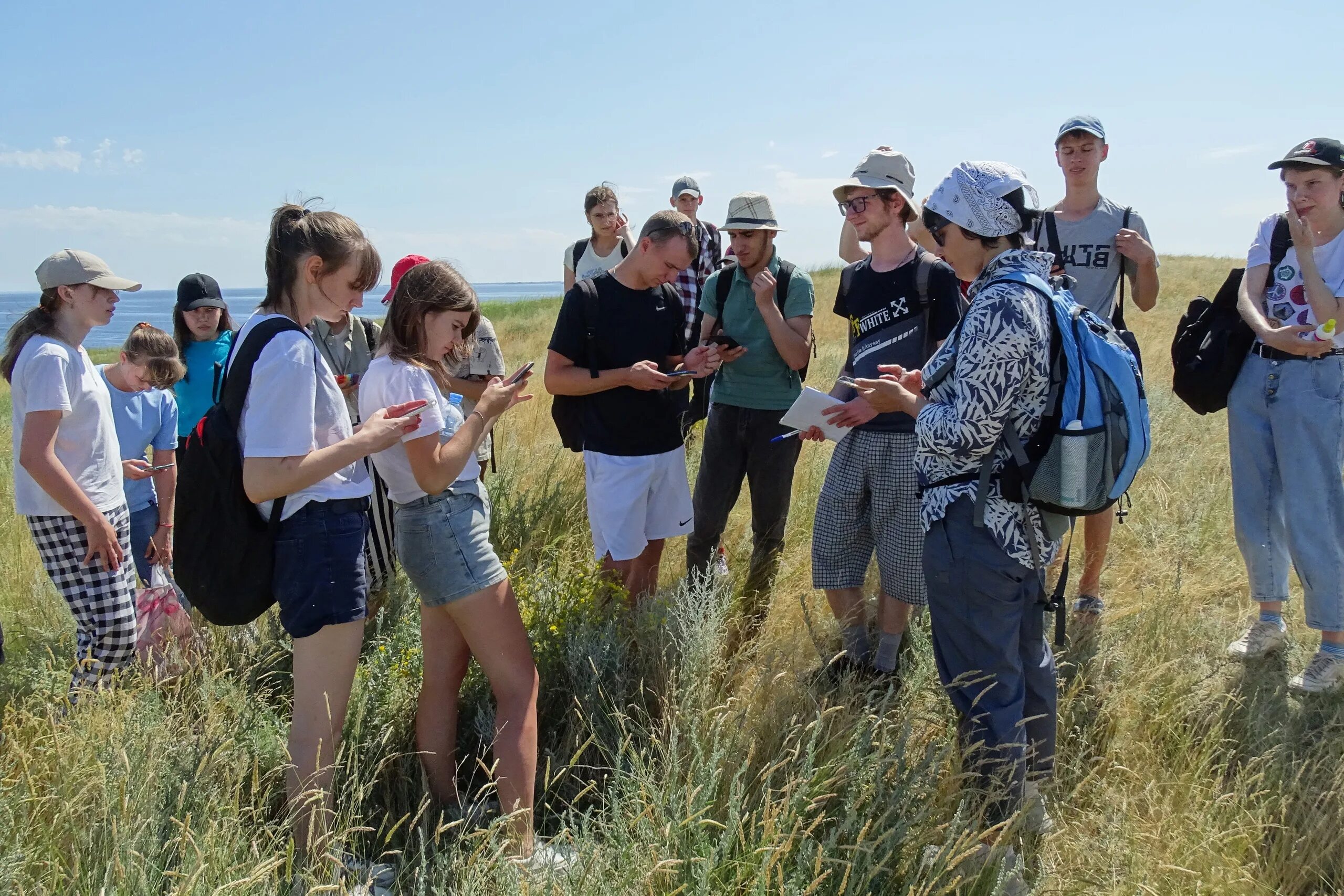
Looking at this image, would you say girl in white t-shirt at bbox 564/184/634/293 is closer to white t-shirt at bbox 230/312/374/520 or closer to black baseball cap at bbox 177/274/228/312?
black baseball cap at bbox 177/274/228/312

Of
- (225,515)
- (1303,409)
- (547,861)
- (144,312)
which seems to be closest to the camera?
(547,861)

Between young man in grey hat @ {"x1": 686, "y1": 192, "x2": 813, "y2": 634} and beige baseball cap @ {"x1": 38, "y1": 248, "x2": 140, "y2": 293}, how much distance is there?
8.49 feet

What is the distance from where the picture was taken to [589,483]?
13.7 ft

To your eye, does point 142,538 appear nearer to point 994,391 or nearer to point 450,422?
point 450,422

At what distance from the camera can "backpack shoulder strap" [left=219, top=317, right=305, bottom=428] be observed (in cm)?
233

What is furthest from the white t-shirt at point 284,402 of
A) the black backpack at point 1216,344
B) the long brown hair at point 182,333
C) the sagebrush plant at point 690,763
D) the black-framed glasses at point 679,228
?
the black backpack at point 1216,344

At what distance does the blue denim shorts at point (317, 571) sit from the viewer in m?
2.41

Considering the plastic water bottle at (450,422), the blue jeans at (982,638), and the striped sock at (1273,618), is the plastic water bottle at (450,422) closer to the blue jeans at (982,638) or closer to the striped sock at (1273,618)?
the blue jeans at (982,638)

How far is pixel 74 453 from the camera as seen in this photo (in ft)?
11.2

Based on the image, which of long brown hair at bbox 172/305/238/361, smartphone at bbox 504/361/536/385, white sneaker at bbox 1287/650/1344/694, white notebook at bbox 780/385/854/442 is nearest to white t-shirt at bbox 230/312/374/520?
smartphone at bbox 504/361/536/385

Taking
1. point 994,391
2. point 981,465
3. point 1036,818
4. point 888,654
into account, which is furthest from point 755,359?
point 1036,818

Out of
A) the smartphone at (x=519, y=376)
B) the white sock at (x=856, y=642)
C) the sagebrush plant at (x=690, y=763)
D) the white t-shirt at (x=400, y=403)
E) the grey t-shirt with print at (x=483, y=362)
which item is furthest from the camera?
the grey t-shirt with print at (x=483, y=362)

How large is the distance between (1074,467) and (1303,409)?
2162 millimetres

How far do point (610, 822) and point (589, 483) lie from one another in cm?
174
